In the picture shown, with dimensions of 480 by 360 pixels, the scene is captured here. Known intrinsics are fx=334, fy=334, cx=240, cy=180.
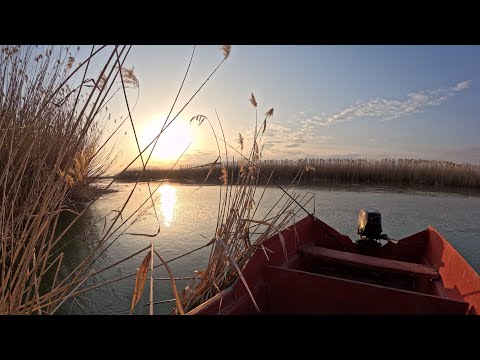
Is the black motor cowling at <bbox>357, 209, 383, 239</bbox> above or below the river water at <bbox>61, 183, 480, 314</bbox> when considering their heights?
above

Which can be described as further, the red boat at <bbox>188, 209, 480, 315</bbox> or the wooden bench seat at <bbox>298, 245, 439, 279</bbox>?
the wooden bench seat at <bbox>298, 245, 439, 279</bbox>

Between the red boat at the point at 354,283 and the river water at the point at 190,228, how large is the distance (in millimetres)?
658

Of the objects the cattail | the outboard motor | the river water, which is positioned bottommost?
the river water

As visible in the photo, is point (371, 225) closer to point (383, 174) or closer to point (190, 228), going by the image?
point (190, 228)

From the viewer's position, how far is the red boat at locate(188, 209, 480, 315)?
1475 mm

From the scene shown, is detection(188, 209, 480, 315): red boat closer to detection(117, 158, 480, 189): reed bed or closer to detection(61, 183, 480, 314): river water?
detection(61, 183, 480, 314): river water

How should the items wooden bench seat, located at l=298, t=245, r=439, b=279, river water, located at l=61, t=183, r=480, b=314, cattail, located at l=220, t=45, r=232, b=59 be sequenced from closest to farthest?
cattail, located at l=220, t=45, r=232, b=59, wooden bench seat, located at l=298, t=245, r=439, b=279, river water, located at l=61, t=183, r=480, b=314

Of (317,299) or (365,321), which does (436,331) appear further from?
(317,299)

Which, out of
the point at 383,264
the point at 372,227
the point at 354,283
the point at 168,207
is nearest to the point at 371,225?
the point at 372,227

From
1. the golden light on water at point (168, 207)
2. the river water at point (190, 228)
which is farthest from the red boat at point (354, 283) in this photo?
the golden light on water at point (168, 207)

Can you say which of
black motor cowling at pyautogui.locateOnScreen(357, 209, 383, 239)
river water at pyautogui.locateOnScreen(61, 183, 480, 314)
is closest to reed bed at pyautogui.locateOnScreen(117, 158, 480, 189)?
river water at pyautogui.locateOnScreen(61, 183, 480, 314)

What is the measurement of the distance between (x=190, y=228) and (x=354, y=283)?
2.67 metres

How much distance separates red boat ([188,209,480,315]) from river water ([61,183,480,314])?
0.66m
